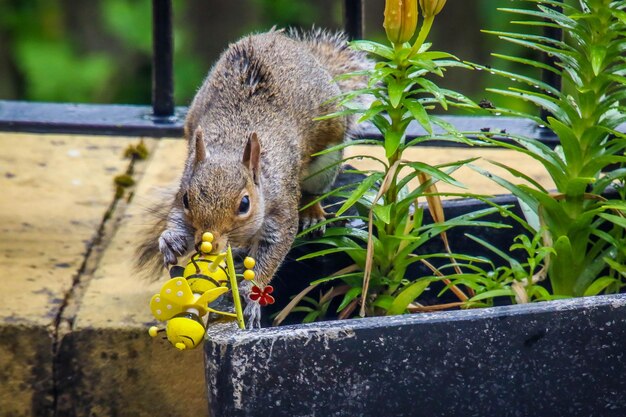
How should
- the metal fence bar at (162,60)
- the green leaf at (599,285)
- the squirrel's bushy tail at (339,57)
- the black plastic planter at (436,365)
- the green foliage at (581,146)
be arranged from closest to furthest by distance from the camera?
the black plastic planter at (436,365), the green foliage at (581,146), the green leaf at (599,285), the metal fence bar at (162,60), the squirrel's bushy tail at (339,57)

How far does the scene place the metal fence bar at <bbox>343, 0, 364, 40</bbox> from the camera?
9.22 ft

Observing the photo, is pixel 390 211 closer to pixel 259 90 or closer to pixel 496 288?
pixel 496 288

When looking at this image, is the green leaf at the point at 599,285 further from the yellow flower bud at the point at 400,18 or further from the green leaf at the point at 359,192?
the yellow flower bud at the point at 400,18

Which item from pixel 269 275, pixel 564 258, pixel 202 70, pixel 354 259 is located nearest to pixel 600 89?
pixel 564 258

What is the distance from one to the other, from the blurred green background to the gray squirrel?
88.2 inches

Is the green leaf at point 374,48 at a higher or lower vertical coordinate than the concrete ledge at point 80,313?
higher

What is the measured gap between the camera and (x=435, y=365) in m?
1.70

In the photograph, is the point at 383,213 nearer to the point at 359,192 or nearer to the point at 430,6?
the point at 359,192

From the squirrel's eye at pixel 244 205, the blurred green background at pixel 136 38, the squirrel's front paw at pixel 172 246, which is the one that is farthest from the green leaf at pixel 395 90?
the blurred green background at pixel 136 38

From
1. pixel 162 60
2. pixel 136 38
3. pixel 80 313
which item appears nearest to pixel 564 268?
pixel 80 313

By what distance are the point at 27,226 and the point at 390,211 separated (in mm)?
1142

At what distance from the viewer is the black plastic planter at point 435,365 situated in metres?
1.66

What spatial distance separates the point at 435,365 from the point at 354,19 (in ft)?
4.30

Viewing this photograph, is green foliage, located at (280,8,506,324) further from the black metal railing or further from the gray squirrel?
the black metal railing
